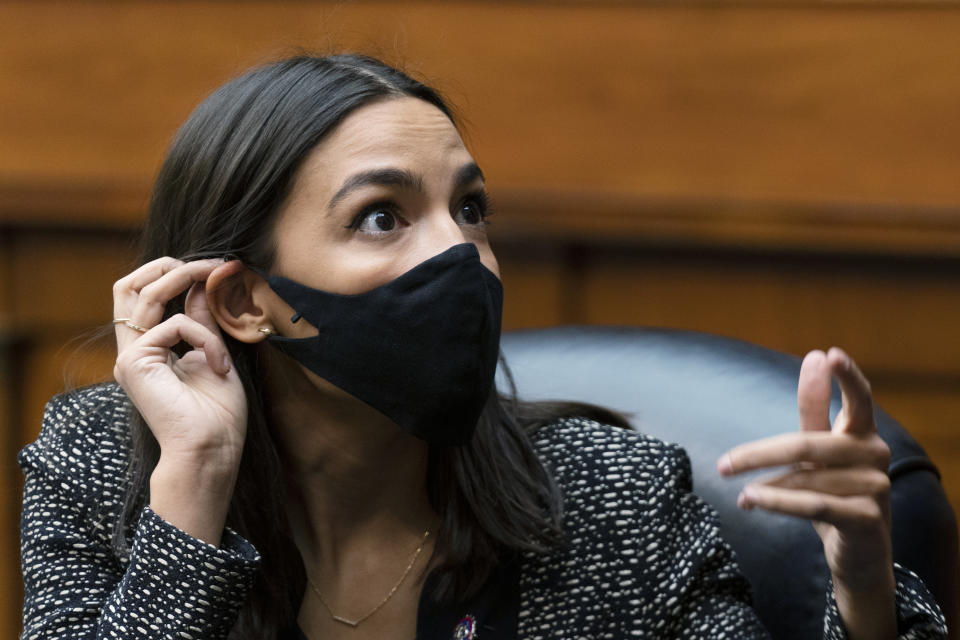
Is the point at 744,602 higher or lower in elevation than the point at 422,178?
lower

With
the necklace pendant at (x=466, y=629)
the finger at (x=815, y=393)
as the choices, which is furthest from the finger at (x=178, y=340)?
the finger at (x=815, y=393)

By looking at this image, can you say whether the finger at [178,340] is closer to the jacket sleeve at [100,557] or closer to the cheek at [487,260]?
the jacket sleeve at [100,557]

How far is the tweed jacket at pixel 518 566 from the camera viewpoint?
1167 millimetres

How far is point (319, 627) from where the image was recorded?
133 centimetres

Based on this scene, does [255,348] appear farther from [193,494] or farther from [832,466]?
[832,466]

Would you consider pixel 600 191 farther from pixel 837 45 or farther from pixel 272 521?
pixel 272 521

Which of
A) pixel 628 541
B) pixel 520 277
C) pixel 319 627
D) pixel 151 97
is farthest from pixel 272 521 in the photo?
pixel 151 97

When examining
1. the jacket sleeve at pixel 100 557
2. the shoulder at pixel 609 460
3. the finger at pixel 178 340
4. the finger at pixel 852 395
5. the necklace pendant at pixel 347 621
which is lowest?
the necklace pendant at pixel 347 621

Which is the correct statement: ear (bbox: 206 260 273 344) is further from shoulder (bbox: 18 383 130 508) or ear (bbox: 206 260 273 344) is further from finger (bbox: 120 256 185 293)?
shoulder (bbox: 18 383 130 508)

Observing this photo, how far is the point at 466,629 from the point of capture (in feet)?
4.23

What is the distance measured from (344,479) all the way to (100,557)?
0.28 metres

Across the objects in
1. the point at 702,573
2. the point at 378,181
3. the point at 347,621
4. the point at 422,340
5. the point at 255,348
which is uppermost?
the point at 378,181

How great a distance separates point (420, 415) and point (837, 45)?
1361 millimetres

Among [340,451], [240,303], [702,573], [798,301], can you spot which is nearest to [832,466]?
[702,573]
